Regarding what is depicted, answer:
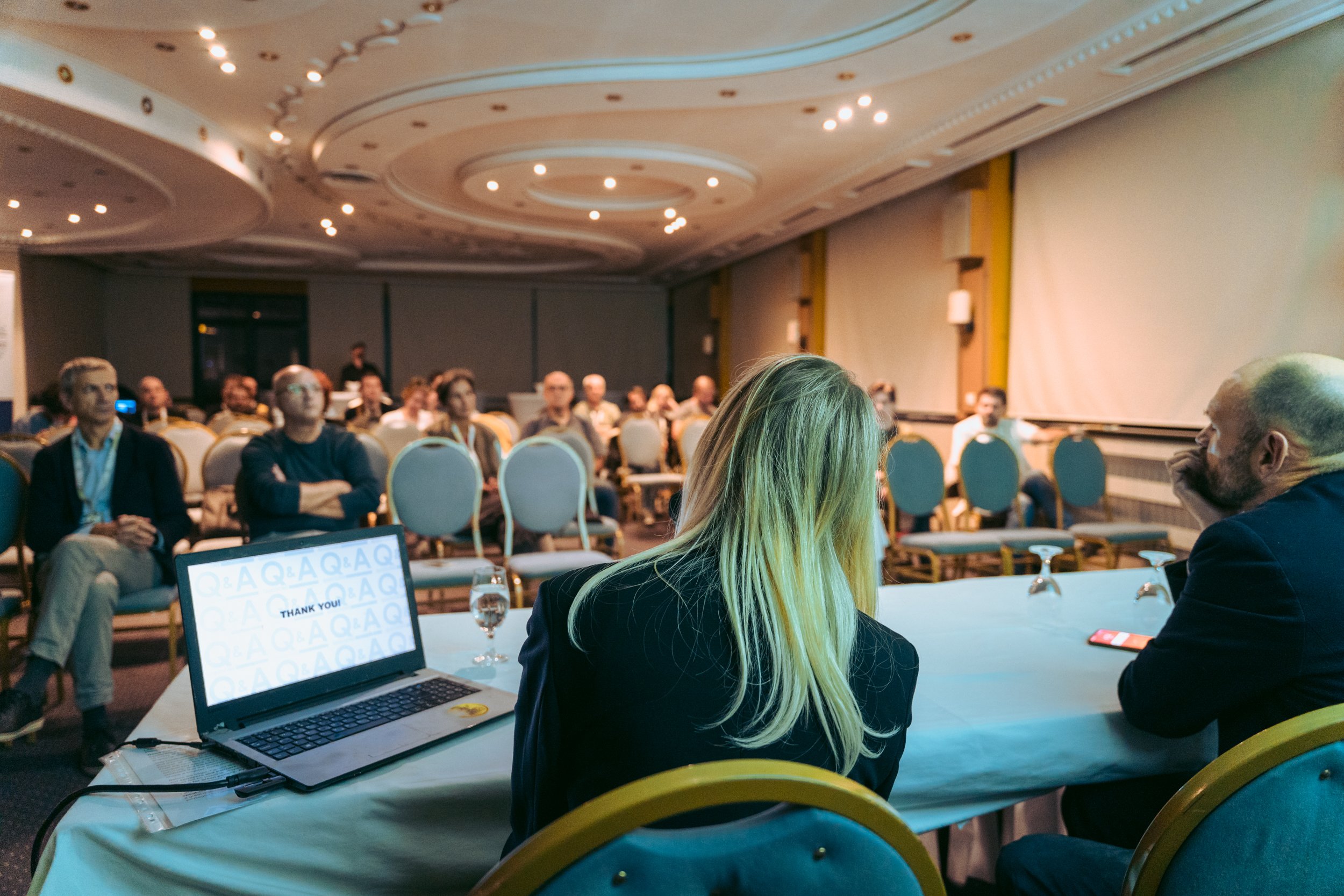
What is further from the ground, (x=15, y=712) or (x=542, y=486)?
(x=542, y=486)

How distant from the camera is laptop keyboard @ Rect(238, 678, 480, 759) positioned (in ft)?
3.96

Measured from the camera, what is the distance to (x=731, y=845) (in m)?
0.70

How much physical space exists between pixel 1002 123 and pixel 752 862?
680cm

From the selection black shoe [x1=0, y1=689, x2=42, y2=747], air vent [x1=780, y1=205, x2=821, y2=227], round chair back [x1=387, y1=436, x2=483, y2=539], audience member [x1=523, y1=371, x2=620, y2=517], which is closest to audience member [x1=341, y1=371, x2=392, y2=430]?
audience member [x1=523, y1=371, x2=620, y2=517]

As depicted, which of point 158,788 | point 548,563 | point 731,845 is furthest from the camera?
point 548,563

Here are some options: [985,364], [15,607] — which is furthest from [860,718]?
[985,364]

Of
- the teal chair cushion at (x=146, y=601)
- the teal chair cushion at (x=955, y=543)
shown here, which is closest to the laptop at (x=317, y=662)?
the teal chair cushion at (x=146, y=601)

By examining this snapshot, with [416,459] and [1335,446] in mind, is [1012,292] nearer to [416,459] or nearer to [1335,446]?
[416,459]

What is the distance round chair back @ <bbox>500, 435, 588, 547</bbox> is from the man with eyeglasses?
2.35 ft

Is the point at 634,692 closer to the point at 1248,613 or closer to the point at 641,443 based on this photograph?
the point at 1248,613

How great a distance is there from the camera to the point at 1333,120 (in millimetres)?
4703

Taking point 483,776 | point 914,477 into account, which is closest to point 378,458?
point 914,477

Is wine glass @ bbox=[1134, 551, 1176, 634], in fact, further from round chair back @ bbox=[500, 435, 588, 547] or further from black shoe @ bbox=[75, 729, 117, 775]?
black shoe @ bbox=[75, 729, 117, 775]

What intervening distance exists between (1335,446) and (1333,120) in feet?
15.2
